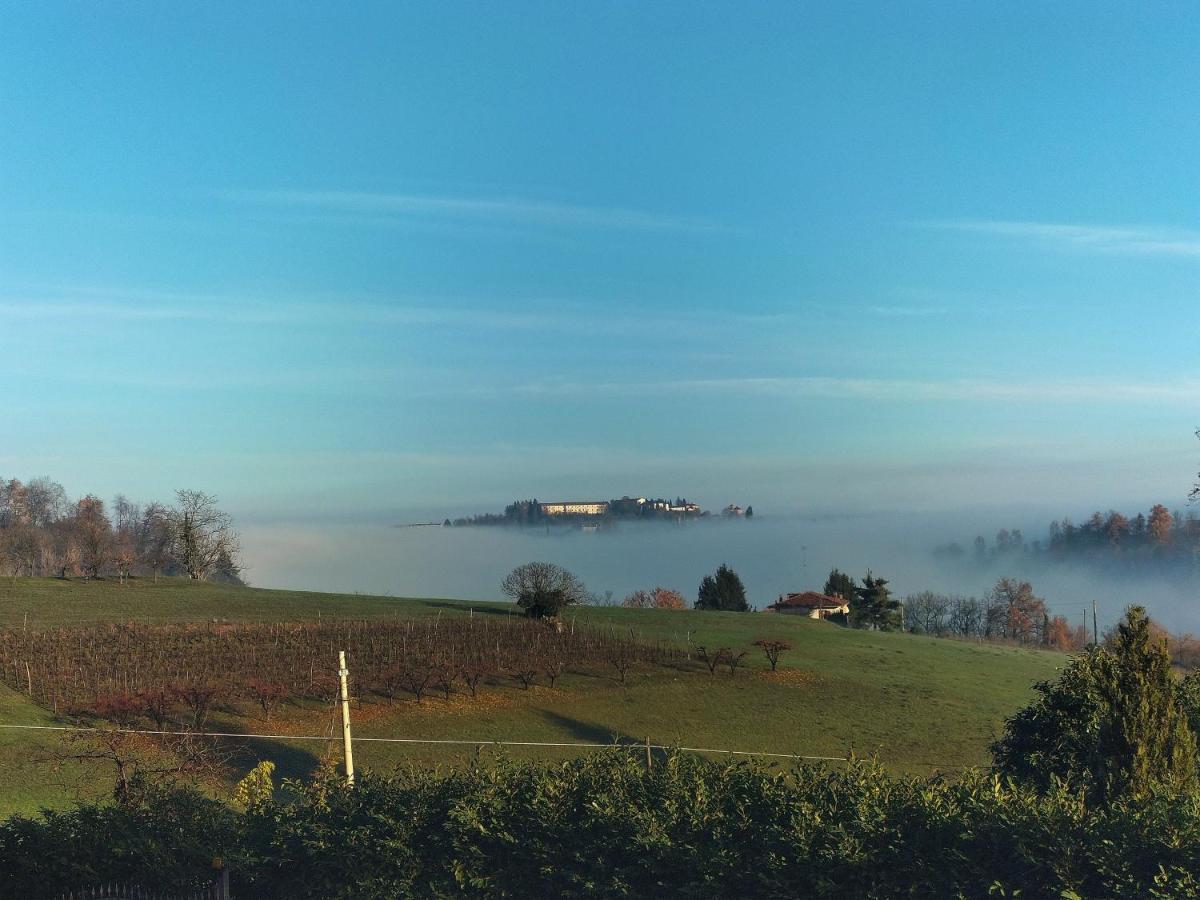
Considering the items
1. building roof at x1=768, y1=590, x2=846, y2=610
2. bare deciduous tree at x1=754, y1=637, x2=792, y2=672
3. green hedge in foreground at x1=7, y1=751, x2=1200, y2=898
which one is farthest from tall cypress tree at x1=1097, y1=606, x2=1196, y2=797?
building roof at x1=768, y1=590, x2=846, y2=610

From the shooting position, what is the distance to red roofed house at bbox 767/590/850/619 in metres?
92.1

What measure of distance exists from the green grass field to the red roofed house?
35.6 metres

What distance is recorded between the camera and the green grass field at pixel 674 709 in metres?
27.2

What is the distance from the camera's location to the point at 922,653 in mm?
52094

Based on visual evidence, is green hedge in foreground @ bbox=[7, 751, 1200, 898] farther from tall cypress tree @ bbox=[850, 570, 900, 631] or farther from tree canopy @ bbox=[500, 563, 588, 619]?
tall cypress tree @ bbox=[850, 570, 900, 631]

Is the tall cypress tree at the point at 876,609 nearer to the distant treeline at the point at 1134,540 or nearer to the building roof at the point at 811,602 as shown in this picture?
the building roof at the point at 811,602

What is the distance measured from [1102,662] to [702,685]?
26.8 meters

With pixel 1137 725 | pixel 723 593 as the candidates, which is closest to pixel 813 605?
pixel 723 593

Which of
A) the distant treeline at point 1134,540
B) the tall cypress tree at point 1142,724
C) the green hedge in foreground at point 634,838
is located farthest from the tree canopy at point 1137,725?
the distant treeline at point 1134,540

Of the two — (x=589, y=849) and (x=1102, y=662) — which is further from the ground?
(x=1102, y=662)

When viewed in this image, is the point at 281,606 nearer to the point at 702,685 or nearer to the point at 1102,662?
the point at 702,685

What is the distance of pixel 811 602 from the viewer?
307 feet

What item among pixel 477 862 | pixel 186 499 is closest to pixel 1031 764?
pixel 477 862

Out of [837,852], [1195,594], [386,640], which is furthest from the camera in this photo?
[1195,594]
